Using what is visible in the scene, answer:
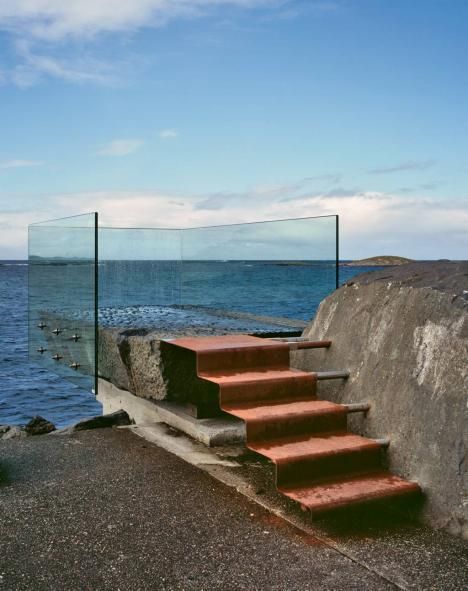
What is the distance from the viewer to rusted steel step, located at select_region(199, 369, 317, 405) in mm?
4625

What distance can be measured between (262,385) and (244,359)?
16.6 inches

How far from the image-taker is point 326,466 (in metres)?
4.16

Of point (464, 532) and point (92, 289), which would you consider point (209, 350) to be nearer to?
point (464, 532)

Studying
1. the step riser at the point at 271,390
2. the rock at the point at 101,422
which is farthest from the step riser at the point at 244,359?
the rock at the point at 101,422

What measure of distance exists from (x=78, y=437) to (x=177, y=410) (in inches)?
36.5

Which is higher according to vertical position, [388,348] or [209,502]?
[388,348]

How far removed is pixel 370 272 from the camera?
5.50 meters

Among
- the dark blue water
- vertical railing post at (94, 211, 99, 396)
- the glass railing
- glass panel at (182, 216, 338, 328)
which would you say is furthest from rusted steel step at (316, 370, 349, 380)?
the dark blue water

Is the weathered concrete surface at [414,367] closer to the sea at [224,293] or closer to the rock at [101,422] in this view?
the sea at [224,293]

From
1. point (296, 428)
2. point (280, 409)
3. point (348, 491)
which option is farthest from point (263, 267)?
point (348, 491)

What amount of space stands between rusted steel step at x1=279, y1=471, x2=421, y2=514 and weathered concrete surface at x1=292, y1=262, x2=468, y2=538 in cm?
15

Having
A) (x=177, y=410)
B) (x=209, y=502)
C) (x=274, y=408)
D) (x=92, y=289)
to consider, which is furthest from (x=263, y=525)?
(x=92, y=289)

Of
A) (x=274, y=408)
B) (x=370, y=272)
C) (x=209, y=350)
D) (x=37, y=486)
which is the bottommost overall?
(x=37, y=486)

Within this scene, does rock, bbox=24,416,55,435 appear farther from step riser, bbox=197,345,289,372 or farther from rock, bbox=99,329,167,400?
step riser, bbox=197,345,289,372
